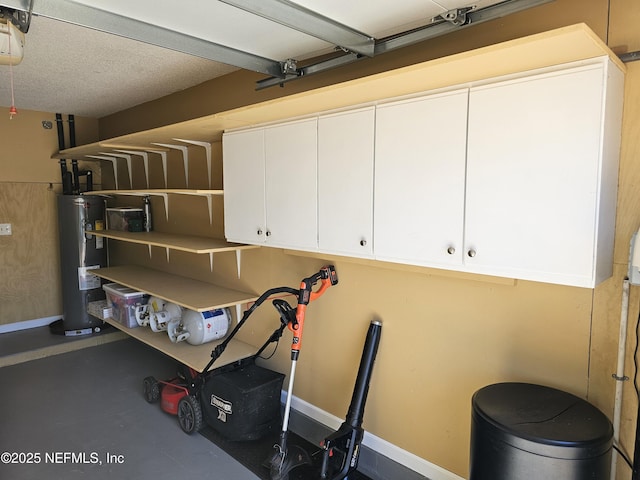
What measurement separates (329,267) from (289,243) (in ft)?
0.95

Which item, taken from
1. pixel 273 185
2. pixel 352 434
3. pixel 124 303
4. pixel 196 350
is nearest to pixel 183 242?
pixel 196 350

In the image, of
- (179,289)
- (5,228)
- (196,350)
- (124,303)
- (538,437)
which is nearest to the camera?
(538,437)

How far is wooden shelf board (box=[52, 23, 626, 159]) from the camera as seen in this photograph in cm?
122

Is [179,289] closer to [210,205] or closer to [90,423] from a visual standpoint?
[210,205]

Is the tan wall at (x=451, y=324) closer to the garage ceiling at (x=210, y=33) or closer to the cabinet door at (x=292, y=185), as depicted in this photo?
the garage ceiling at (x=210, y=33)

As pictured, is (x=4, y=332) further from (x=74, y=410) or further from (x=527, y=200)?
(x=527, y=200)

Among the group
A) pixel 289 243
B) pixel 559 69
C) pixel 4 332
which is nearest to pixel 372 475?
pixel 289 243

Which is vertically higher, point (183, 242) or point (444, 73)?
point (444, 73)

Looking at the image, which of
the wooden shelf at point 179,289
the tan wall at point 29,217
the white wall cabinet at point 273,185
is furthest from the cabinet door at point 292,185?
the tan wall at point 29,217

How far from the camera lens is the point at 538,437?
4.50ft

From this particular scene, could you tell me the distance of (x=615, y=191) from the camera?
5.02 feet

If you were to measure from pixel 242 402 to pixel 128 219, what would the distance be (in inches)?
96.1

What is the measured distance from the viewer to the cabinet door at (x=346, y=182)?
194cm

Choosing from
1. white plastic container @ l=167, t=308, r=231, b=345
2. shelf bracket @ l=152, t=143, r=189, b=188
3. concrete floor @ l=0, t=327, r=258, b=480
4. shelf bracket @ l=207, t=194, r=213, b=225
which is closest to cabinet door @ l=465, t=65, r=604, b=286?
concrete floor @ l=0, t=327, r=258, b=480
